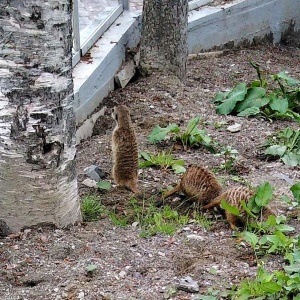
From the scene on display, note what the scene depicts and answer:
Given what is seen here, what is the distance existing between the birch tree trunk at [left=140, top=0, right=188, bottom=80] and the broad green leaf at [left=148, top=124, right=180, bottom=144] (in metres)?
1.58

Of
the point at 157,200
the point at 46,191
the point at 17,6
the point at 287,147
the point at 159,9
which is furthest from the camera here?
the point at 159,9

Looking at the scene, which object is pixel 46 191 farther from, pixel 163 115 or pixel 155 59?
pixel 155 59

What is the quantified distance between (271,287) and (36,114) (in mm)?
1512

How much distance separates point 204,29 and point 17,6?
5.39m

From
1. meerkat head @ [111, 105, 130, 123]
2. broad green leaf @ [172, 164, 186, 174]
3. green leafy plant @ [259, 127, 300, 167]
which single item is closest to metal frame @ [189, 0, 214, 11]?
green leafy plant @ [259, 127, 300, 167]

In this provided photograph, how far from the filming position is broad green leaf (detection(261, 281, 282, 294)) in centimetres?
332

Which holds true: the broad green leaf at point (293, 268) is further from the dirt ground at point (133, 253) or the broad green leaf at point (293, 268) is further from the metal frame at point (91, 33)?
the metal frame at point (91, 33)

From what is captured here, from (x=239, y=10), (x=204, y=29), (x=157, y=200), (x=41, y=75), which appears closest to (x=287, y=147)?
(x=157, y=200)

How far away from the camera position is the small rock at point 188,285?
3.51 m

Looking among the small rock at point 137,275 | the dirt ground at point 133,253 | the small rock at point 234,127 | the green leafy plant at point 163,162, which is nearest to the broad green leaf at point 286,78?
the small rock at point 234,127

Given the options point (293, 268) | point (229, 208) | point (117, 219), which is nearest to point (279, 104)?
point (229, 208)

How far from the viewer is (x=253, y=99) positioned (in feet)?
21.6

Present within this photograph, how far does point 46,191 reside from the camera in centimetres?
390

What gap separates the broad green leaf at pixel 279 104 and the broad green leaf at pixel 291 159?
0.99 m
